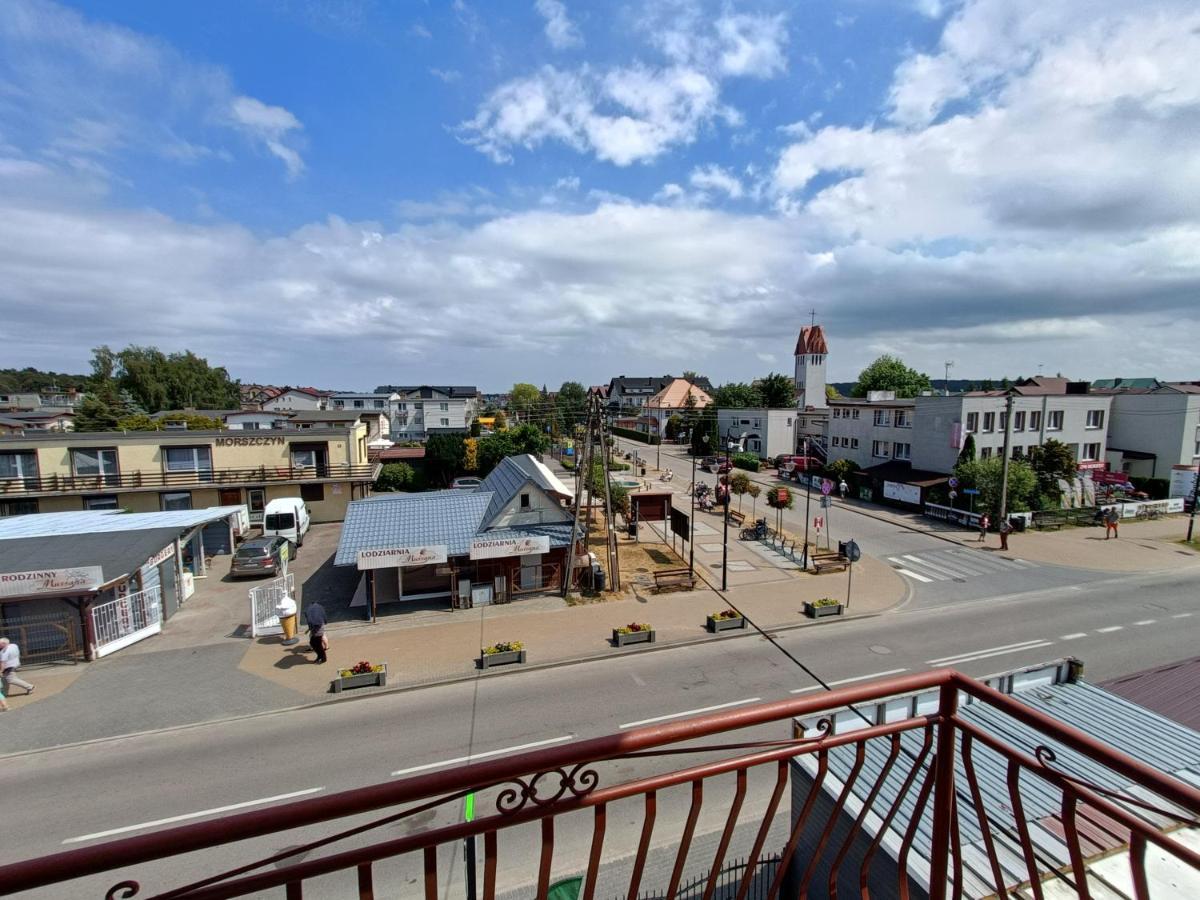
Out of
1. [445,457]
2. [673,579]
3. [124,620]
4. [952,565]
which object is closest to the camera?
[124,620]

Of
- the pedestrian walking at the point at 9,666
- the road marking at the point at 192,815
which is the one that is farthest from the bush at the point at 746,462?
the pedestrian walking at the point at 9,666

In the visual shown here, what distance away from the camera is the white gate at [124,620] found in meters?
15.2

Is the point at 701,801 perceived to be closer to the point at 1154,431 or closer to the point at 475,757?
the point at 475,757

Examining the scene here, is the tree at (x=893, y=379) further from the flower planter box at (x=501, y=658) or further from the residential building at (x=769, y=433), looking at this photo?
the flower planter box at (x=501, y=658)

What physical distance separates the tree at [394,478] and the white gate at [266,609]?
21320 mm

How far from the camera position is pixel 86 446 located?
27344 mm

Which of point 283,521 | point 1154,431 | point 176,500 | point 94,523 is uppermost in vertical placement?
point 1154,431

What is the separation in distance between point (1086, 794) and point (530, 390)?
108434 mm

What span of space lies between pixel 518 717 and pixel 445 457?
30661 millimetres

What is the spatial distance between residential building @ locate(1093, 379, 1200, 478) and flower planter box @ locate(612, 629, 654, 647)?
37753 mm

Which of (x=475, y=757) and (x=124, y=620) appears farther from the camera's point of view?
(x=124, y=620)

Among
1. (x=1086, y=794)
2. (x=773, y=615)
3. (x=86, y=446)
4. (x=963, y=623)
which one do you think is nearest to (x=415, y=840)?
(x=1086, y=794)

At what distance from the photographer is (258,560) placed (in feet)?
70.2

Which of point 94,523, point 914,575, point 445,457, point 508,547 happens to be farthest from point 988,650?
point 445,457
